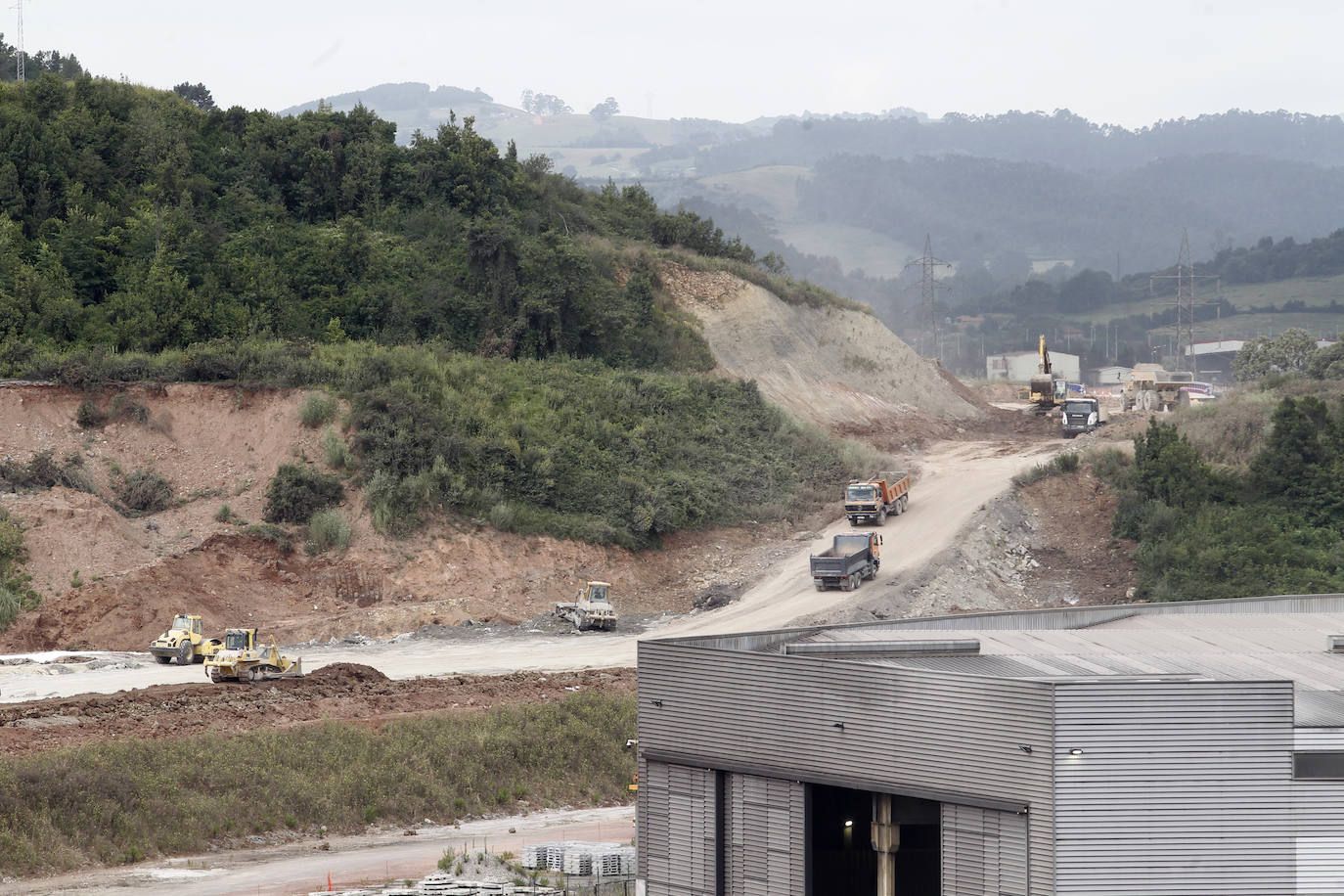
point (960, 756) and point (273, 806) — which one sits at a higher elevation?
point (960, 756)

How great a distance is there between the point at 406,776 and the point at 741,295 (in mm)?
52697

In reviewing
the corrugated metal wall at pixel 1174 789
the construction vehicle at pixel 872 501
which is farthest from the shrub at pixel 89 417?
the corrugated metal wall at pixel 1174 789

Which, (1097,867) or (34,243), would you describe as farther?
(34,243)

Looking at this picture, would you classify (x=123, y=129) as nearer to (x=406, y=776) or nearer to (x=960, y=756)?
(x=406, y=776)

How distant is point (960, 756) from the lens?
2120cm

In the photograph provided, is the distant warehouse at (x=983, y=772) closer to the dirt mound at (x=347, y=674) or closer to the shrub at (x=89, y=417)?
the dirt mound at (x=347, y=674)

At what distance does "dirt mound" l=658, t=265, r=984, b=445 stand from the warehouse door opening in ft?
179

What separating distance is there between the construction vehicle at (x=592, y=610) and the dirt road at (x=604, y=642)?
478mm

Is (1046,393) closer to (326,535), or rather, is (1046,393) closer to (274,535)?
(326,535)

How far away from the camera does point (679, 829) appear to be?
80.9 feet

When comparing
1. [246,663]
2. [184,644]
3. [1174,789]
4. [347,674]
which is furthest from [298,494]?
[1174,789]

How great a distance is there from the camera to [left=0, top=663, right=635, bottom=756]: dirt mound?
120ft

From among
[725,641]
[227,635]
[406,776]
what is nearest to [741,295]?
[227,635]

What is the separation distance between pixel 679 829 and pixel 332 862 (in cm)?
975
